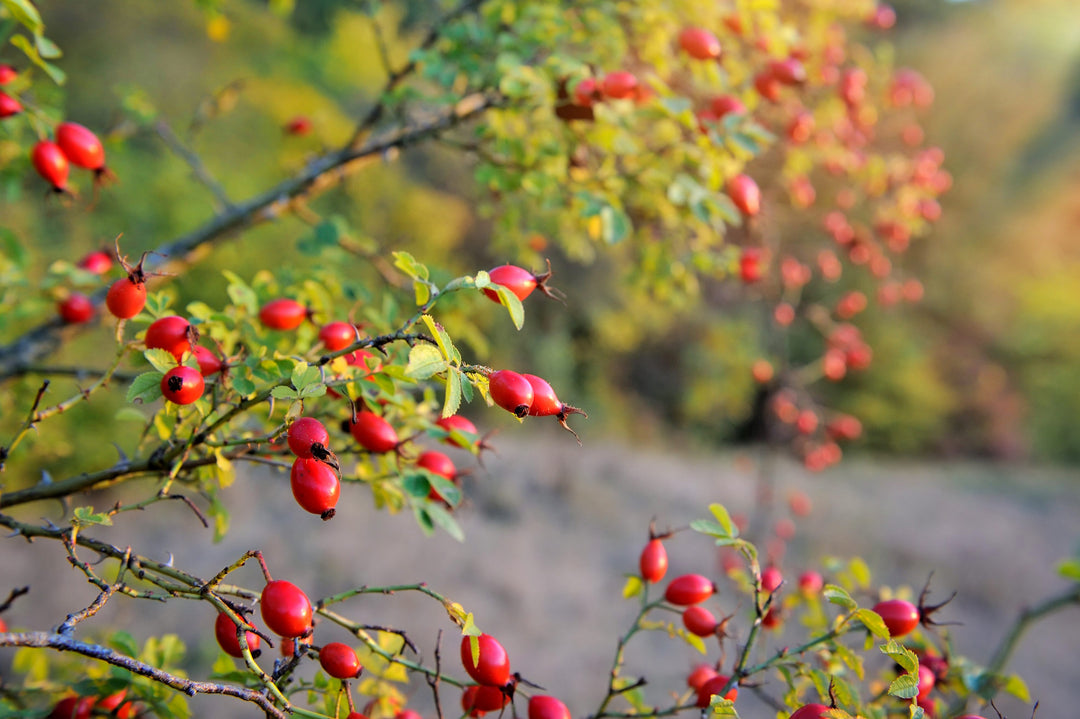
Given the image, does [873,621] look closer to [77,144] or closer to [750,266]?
[77,144]

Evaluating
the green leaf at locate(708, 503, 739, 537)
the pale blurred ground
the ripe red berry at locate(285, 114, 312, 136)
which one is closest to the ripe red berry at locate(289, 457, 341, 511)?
the green leaf at locate(708, 503, 739, 537)

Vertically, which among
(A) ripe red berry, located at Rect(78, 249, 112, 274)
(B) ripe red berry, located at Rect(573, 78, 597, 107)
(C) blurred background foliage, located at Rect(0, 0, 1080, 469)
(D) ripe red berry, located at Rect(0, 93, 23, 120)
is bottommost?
(C) blurred background foliage, located at Rect(0, 0, 1080, 469)

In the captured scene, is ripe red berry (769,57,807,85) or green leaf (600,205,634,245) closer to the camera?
green leaf (600,205,634,245)

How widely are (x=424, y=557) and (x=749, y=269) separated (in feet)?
8.33

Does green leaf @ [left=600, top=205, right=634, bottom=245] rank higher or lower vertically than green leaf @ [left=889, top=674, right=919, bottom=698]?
higher

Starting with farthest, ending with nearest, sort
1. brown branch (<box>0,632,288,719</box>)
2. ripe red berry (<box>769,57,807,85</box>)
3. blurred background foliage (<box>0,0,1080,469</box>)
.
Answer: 1. blurred background foliage (<box>0,0,1080,469</box>)
2. ripe red berry (<box>769,57,807,85</box>)
3. brown branch (<box>0,632,288,719</box>)

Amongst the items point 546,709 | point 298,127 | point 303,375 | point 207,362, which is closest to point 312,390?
point 303,375

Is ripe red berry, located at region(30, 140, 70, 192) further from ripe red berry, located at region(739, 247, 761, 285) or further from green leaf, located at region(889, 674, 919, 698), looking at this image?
ripe red berry, located at region(739, 247, 761, 285)

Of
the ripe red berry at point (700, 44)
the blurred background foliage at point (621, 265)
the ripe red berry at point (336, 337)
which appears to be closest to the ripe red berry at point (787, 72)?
the ripe red berry at point (700, 44)

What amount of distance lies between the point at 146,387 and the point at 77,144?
1.92 ft

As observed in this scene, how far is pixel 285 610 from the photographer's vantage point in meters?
0.65

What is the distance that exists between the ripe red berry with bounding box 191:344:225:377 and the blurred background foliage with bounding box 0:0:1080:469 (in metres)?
5.22

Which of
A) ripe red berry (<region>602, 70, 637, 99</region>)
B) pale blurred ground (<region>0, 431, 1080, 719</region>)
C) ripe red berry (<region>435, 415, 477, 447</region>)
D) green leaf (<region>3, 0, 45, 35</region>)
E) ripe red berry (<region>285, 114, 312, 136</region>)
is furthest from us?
pale blurred ground (<region>0, 431, 1080, 719</region>)

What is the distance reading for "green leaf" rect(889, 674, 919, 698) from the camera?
0.65 m
